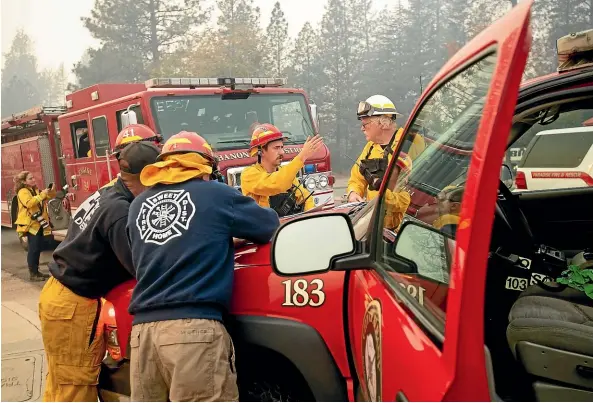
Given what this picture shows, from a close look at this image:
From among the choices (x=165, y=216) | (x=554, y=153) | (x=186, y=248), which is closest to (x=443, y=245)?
(x=186, y=248)

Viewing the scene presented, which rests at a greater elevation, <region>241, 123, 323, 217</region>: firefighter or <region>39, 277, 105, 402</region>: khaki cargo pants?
<region>241, 123, 323, 217</region>: firefighter

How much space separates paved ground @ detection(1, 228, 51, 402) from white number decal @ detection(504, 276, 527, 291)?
3335mm

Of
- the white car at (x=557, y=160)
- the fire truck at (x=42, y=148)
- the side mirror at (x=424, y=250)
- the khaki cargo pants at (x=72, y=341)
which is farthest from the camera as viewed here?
the fire truck at (x=42, y=148)

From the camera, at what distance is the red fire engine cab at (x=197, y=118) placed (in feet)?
22.6

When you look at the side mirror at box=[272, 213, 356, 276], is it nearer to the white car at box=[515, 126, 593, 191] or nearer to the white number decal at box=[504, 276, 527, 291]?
the white number decal at box=[504, 276, 527, 291]

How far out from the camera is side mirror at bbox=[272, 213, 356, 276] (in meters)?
1.68

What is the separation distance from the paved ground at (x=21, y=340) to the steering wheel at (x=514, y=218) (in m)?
3.40

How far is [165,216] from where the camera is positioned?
7.34 ft

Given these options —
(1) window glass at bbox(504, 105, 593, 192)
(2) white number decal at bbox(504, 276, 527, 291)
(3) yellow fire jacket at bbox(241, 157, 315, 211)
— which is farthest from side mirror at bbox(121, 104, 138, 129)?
(2) white number decal at bbox(504, 276, 527, 291)

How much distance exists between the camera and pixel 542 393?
167 centimetres

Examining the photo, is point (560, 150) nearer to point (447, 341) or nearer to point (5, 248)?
point (447, 341)

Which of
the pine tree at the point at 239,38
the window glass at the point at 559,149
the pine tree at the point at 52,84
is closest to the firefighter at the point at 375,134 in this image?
the window glass at the point at 559,149

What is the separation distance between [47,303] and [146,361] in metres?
1.07

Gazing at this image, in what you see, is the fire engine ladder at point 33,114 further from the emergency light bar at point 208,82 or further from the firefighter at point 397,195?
the firefighter at point 397,195
